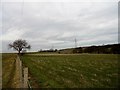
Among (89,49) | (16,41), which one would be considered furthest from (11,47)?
(89,49)

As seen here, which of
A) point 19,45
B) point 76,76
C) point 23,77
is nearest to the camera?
point 23,77

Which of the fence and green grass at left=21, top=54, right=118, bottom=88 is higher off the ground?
the fence

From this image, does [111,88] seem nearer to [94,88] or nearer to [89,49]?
[94,88]

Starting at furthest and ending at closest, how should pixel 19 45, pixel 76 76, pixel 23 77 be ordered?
pixel 19 45 → pixel 76 76 → pixel 23 77

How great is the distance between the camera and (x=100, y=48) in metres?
97.6

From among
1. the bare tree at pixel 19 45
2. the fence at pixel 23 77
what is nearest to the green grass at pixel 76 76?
the fence at pixel 23 77

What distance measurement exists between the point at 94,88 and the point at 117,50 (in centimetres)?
7202

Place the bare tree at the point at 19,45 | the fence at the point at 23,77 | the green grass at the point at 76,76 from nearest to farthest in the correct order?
1. the fence at the point at 23,77
2. the green grass at the point at 76,76
3. the bare tree at the point at 19,45

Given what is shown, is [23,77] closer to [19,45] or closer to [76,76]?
[76,76]

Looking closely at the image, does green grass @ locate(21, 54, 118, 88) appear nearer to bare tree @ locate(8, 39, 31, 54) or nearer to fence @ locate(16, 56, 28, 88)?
fence @ locate(16, 56, 28, 88)

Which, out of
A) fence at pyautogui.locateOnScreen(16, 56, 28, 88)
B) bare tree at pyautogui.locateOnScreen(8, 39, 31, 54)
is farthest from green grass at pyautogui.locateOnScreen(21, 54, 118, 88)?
bare tree at pyautogui.locateOnScreen(8, 39, 31, 54)

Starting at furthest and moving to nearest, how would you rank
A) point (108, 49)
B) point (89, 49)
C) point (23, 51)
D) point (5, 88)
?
point (23, 51) < point (89, 49) < point (108, 49) < point (5, 88)

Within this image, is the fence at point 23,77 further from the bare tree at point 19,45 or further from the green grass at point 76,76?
the bare tree at point 19,45

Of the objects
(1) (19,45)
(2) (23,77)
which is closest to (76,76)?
(2) (23,77)
